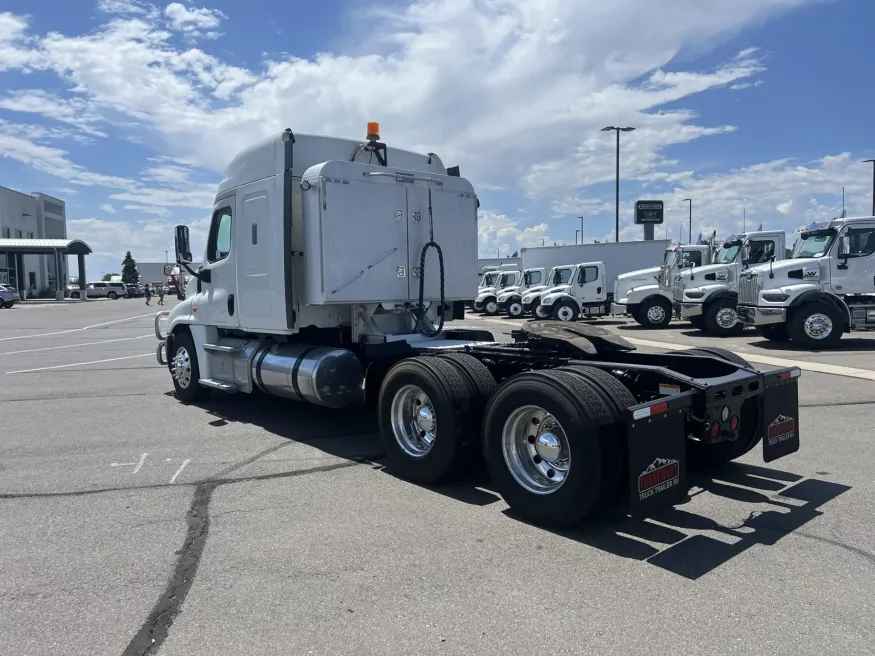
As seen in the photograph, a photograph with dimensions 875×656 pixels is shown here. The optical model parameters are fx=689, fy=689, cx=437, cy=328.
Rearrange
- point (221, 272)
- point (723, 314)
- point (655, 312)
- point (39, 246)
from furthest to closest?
point (39, 246) → point (655, 312) → point (723, 314) → point (221, 272)

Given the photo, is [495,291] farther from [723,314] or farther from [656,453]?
[656,453]

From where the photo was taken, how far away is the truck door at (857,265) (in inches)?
611

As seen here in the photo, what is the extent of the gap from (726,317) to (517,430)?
16678 millimetres

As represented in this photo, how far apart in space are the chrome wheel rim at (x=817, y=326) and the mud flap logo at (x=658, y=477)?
12.8 m

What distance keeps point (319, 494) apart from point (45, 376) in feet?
30.5

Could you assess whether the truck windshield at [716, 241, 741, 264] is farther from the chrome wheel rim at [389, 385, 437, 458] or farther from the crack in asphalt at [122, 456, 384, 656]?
the crack in asphalt at [122, 456, 384, 656]

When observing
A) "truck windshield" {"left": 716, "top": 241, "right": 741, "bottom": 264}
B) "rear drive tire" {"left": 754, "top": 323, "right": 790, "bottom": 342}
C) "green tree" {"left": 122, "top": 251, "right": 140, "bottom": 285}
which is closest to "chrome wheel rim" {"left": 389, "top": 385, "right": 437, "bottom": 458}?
"rear drive tire" {"left": 754, "top": 323, "right": 790, "bottom": 342}

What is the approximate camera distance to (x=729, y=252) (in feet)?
67.8

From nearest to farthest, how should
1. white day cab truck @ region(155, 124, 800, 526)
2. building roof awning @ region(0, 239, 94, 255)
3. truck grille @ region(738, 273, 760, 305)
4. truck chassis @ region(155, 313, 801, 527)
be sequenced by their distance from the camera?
1. truck chassis @ region(155, 313, 801, 527)
2. white day cab truck @ region(155, 124, 800, 526)
3. truck grille @ region(738, 273, 760, 305)
4. building roof awning @ region(0, 239, 94, 255)

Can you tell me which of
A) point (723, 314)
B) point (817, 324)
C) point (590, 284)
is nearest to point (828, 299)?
point (817, 324)

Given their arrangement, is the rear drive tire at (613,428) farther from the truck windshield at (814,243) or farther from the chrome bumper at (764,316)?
the truck windshield at (814,243)

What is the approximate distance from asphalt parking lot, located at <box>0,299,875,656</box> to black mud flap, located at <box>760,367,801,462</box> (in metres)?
0.37

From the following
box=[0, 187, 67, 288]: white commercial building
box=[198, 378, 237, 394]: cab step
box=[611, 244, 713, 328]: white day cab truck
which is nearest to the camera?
box=[198, 378, 237, 394]: cab step

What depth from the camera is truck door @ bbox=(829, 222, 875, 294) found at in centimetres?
1552
